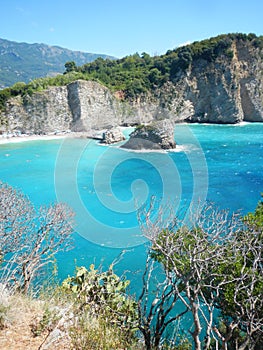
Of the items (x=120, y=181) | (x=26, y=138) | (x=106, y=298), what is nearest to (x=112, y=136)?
(x=26, y=138)

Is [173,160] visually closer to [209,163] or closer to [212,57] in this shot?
[209,163]

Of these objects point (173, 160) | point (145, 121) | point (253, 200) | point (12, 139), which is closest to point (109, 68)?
point (145, 121)

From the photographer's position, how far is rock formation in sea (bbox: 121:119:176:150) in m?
32.9

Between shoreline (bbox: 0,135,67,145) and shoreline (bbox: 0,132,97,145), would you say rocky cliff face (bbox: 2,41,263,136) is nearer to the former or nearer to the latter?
shoreline (bbox: 0,132,97,145)

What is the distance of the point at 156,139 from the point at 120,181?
1220 cm

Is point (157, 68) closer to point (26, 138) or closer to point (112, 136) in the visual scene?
point (112, 136)

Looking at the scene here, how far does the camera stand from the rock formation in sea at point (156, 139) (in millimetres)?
32938

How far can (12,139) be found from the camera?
127 feet

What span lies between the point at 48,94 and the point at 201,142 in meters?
23.1

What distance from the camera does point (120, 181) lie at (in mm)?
22484

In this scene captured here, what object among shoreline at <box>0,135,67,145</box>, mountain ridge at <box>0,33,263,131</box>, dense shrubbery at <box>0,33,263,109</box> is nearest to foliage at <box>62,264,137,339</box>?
shoreline at <box>0,135,67,145</box>

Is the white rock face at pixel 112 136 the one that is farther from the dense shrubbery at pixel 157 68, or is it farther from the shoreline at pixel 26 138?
the dense shrubbery at pixel 157 68

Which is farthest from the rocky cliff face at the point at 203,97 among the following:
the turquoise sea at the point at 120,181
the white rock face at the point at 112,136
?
→ the turquoise sea at the point at 120,181

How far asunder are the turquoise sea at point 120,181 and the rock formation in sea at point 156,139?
5.72 feet
